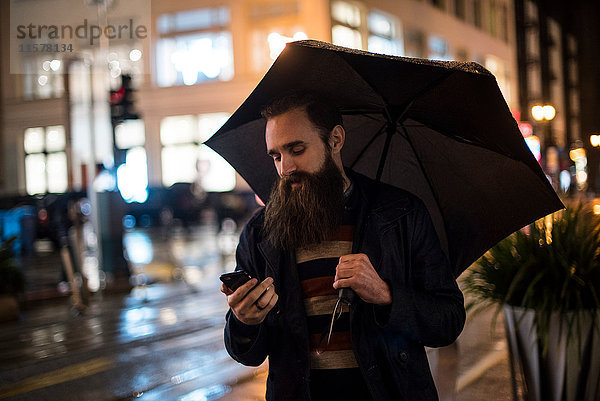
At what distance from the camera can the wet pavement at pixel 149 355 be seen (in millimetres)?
5555

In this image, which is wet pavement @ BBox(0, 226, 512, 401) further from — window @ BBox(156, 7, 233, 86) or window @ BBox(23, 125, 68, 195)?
window @ BBox(23, 125, 68, 195)

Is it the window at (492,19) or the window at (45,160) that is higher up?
the window at (492,19)

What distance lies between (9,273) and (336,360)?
893 cm

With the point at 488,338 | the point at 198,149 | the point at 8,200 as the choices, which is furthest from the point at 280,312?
the point at 198,149

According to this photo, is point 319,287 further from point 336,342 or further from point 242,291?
point 242,291

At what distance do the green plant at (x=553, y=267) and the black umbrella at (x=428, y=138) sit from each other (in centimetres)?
77

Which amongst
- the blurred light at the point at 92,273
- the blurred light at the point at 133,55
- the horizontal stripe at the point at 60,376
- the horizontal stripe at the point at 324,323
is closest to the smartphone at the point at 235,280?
the horizontal stripe at the point at 324,323

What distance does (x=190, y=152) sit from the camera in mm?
33719

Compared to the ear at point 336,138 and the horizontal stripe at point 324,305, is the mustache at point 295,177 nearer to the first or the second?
the ear at point 336,138

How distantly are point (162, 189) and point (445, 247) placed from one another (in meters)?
29.4

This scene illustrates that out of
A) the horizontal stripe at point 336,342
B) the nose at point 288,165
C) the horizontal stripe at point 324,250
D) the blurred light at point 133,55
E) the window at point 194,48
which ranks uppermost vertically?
the window at point 194,48

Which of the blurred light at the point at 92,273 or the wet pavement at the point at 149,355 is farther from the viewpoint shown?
the blurred light at the point at 92,273

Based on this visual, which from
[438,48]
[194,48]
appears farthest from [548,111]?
[194,48]

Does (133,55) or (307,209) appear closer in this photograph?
(307,209)
